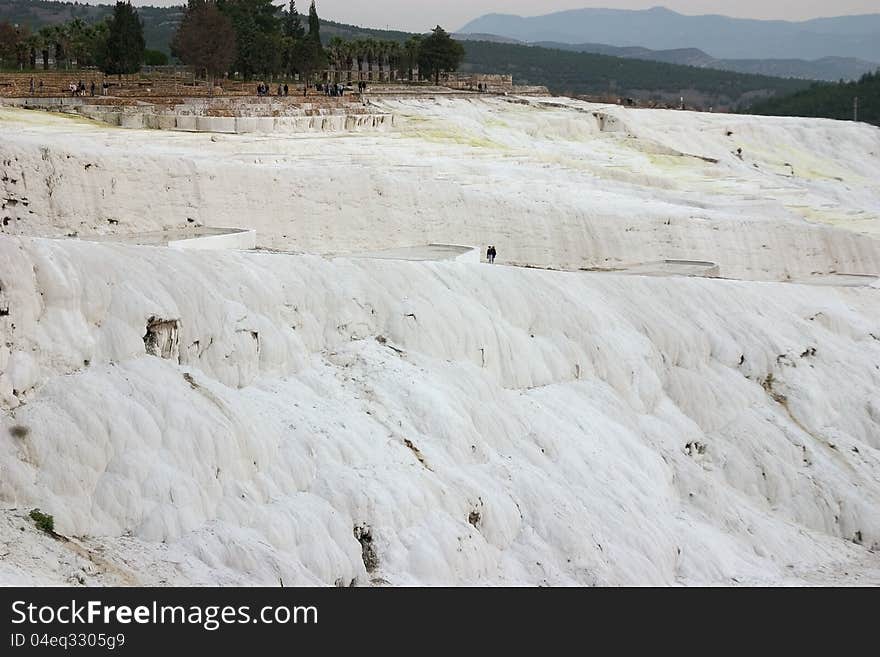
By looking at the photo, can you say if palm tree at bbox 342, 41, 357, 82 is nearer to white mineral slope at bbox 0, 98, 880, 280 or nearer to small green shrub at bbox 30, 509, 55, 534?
white mineral slope at bbox 0, 98, 880, 280

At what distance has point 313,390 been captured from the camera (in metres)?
19.5

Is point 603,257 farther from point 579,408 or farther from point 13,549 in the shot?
point 13,549

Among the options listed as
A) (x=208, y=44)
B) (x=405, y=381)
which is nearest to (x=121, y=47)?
(x=208, y=44)

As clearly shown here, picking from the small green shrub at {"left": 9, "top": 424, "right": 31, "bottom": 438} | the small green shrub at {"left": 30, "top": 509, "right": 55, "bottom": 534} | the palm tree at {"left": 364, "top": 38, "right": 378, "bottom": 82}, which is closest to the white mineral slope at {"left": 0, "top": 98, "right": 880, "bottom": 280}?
the small green shrub at {"left": 9, "top": 424, "right": 31, "bottom": 438}

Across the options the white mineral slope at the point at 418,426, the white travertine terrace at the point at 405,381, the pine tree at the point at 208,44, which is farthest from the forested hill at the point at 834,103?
the white mineral slope at the point at 418,426

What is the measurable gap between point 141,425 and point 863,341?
18.1 metres

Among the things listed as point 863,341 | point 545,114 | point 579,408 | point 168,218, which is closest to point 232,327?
point 579,408

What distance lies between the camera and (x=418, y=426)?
19.9 metres

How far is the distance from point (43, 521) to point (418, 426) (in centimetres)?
633

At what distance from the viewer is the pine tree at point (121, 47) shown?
2216 inches

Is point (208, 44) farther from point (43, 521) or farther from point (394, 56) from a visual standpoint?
point (43, 521)

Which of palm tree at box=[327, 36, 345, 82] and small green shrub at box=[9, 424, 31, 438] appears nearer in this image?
small green shrub at box=[9, 424, 31, 438]

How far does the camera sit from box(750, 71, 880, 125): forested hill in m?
121

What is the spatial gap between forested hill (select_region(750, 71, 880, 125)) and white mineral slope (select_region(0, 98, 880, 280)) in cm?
7417
